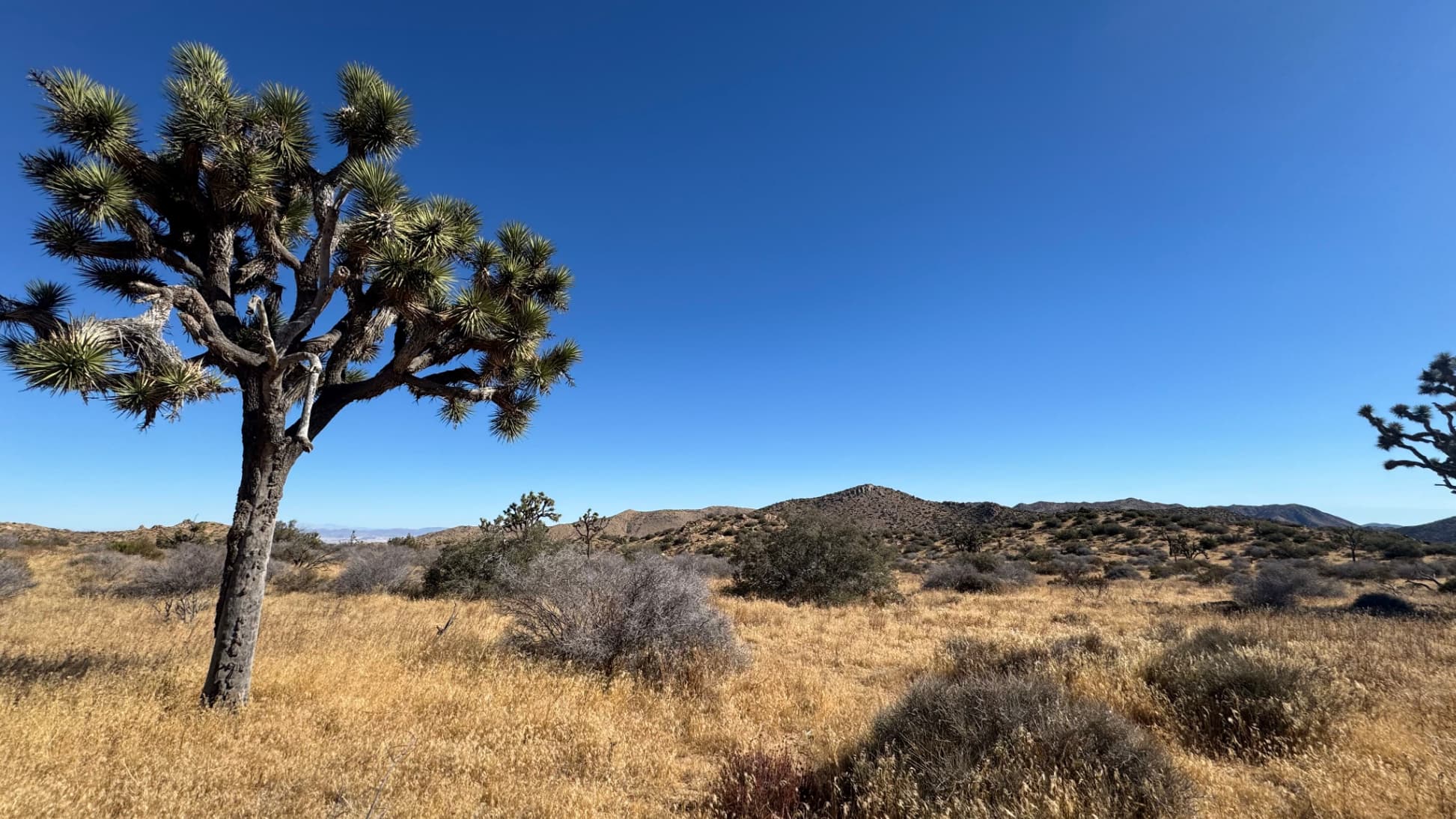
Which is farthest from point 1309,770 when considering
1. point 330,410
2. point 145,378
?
point 145,378

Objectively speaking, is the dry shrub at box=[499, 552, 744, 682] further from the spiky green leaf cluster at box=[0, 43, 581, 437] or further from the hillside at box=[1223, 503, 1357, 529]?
the hillside at box=[1223, 503, 1357, 529]

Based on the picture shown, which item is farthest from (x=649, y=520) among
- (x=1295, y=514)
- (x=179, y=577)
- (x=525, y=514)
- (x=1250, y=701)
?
(x=1295, y=514)

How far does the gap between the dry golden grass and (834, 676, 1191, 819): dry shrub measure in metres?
0.43

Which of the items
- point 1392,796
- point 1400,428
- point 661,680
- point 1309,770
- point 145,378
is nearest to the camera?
point 1392,796

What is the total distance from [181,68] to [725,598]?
1666cm

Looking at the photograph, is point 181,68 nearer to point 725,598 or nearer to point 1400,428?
point 725,598

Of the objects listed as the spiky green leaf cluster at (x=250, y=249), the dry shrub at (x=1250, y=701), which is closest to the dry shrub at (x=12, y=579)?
the spiky green leaf cluster at (x=250, y=249)

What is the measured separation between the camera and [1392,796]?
3.92m

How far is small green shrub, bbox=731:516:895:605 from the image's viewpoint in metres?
18.6

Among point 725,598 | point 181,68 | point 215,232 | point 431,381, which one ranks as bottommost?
point 725,598

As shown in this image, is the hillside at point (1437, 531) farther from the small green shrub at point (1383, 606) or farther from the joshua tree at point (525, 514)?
the joshua tree at point (525, 514)

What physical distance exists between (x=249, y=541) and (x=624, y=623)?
481cm

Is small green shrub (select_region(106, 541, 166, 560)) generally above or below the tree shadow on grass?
above

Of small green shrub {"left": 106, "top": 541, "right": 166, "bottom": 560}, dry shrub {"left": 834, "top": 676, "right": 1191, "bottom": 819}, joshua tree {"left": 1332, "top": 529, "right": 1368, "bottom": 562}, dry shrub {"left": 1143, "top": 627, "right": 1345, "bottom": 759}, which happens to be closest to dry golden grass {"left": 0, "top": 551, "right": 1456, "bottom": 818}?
dry shrub {"left": 1143, "top": 627, "right": 1345, "bottom": 759}
